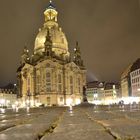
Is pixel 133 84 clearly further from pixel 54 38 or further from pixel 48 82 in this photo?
pixel 54 38

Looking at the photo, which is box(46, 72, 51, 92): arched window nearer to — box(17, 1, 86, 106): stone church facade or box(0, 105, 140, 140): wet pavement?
box(17, 1, 86, 106): stone church facade

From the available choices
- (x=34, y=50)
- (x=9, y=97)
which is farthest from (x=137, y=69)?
(x=9, y=97)

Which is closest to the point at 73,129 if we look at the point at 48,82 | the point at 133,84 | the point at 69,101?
the point at 48,82

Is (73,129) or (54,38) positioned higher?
(54,38)

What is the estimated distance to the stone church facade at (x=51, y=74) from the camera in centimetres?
12481

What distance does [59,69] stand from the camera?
128m

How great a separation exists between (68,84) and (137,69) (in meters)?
27.2

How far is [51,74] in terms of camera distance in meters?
125

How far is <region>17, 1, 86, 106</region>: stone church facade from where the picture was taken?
125 m

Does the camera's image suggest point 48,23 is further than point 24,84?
Yes

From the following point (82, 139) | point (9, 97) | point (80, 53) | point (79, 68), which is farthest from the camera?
point (9, 97)

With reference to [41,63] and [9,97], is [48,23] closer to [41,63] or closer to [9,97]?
[41,63]

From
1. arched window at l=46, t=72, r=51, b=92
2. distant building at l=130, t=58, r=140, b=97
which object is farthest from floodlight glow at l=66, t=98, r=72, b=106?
distant building at l=130, t=58, r=140, b=97

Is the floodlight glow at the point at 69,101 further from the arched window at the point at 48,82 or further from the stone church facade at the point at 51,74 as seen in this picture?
the arched window at the point at 48,82
